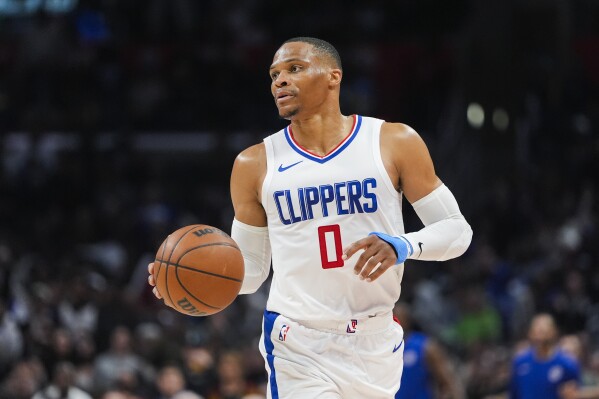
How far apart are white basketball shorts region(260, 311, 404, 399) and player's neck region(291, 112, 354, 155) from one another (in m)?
0.88

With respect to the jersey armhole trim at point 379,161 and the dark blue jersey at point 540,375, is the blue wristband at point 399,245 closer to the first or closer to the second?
the jersey armhole trim at point 379,161

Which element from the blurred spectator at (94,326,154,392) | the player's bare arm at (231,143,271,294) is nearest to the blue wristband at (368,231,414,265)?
the player's bare arm at (231,143,271,294)

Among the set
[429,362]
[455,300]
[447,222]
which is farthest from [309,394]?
[455,300]

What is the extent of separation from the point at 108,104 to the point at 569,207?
7654mm

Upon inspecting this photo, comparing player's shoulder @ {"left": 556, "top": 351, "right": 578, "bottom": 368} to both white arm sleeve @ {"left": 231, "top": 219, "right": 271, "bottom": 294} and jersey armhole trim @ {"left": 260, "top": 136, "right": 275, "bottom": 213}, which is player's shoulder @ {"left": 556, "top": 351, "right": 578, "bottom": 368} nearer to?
white arm sleeve @ {"left": 231, "top": 219, "right": 271, "bottom": 294}

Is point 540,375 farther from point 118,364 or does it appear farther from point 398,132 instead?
point 398,132

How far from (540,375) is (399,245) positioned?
20.0 feet

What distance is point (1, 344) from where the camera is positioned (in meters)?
12.5

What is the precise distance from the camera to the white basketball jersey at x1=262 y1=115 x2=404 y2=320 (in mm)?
5516

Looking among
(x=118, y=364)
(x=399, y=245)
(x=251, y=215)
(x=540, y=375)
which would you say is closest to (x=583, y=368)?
(x=540, y=375)

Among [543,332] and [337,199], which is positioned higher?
[337,199]

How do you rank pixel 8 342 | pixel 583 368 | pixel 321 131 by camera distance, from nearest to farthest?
pixel 321 131 < pixel 583 368 < pixel 8 342

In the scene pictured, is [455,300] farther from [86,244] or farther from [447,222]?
[447,222]

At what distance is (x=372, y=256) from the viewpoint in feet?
16.6
